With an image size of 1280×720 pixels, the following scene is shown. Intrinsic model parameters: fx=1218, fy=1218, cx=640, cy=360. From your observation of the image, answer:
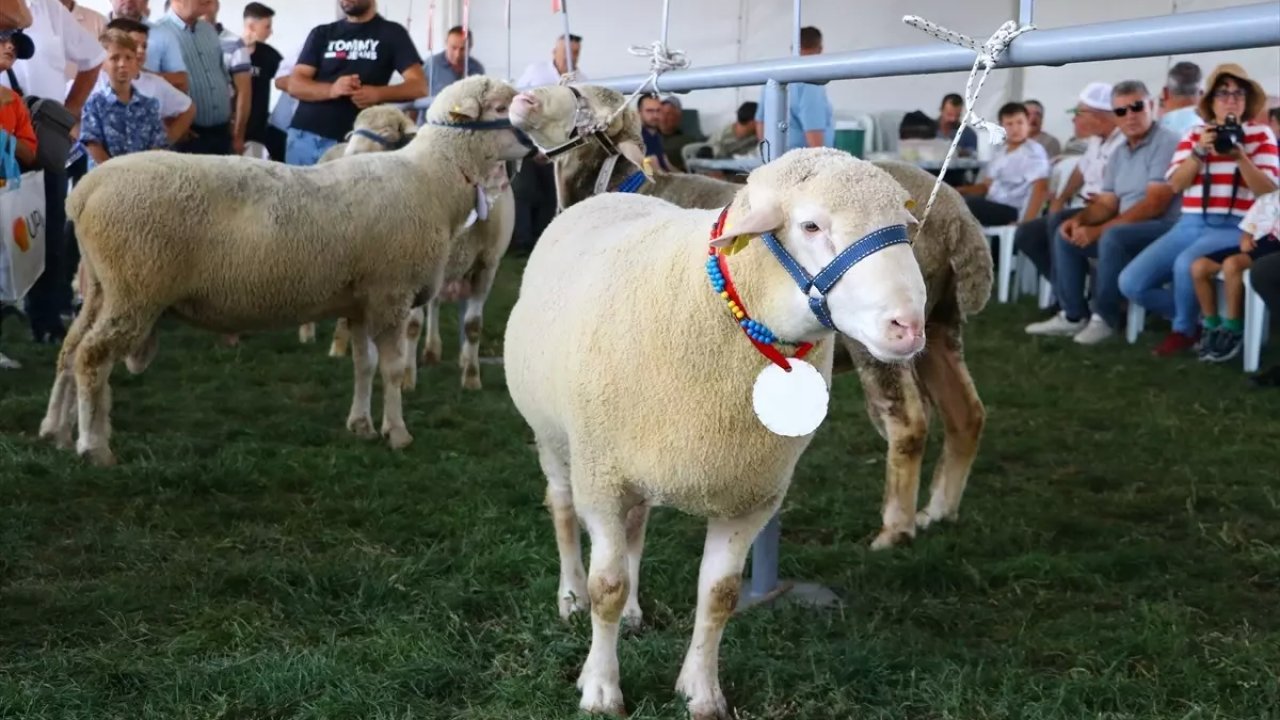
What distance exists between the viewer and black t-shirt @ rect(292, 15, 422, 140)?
259 inches

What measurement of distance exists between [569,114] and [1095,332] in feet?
16.7

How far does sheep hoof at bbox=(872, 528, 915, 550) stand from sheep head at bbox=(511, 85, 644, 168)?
4.93 feet

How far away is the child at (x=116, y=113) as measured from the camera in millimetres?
6180

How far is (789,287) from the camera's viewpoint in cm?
212

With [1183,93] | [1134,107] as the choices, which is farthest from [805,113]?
[1183,93]

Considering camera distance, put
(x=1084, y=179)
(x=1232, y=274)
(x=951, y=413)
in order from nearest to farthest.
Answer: (x=951, y=413), (x=1232, y=274), (x=1084, y=179)

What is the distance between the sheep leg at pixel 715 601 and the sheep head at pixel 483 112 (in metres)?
2.94

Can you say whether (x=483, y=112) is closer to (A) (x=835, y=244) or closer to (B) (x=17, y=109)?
(B) (x=17, y=109)

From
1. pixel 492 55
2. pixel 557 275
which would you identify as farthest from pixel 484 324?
pixel 492 55

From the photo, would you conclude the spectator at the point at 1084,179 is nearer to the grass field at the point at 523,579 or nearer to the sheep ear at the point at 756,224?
the grass field at the point at 523,579

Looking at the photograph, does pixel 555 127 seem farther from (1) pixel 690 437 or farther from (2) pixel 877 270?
(2) pixel 877 270

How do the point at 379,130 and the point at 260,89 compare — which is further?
the point at 260,89

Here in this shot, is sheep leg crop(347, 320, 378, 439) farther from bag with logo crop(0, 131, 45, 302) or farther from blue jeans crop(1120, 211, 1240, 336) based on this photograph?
blue jeans crop(1120, 211, 1240, 336)

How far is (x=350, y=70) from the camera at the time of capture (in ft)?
21.7
